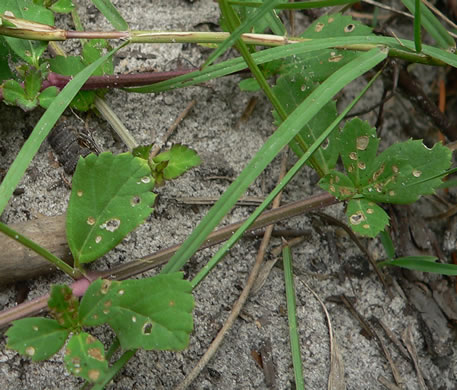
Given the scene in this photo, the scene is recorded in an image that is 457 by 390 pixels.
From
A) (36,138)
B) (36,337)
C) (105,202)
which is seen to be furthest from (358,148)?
(36,337)

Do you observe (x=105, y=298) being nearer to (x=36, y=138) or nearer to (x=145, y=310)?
(x=145, y=310)

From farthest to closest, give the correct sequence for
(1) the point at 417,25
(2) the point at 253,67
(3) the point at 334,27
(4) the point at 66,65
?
1. (3) the point at 334,27
2. (4) the point at 66,65
3. (1) the point at 417,25
4. (2) the point at 253,67

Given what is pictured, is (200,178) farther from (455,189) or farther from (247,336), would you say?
(455,189)

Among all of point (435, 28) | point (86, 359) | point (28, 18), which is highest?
point (28, 18)

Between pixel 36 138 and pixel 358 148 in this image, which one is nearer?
pixel 36 138

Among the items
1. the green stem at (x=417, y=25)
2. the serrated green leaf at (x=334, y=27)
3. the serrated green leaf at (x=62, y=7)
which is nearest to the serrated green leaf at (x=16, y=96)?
the serrated green leaf at (x=62, y=7)

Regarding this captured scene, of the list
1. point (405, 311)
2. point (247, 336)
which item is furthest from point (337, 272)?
point (247, 336)
